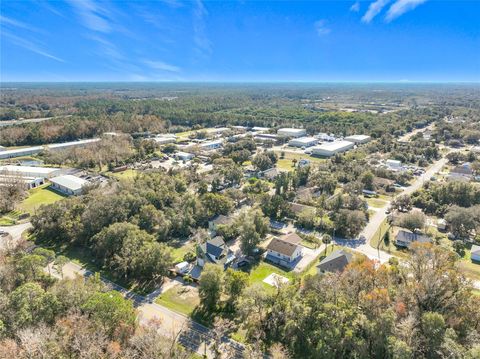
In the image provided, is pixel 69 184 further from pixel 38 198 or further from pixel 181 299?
pixel 181 299

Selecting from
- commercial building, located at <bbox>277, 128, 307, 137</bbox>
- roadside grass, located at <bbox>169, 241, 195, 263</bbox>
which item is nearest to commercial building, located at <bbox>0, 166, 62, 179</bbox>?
roadside grass, located at <bbox>169, 241, 195, 263</bbox>

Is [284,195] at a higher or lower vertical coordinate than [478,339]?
lower

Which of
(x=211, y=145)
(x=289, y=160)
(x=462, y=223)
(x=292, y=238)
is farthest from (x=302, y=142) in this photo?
(x=292, y=238)

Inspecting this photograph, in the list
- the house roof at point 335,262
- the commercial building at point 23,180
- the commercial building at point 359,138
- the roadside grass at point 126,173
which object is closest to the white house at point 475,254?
the house roof at point 335,262

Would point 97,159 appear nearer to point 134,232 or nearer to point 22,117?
point 134,232

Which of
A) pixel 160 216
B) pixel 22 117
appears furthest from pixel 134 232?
pixel 22 117

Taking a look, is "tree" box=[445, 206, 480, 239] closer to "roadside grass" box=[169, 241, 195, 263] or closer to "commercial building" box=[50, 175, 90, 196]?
"roadside grass" box=[169, 241, 195, 263]
